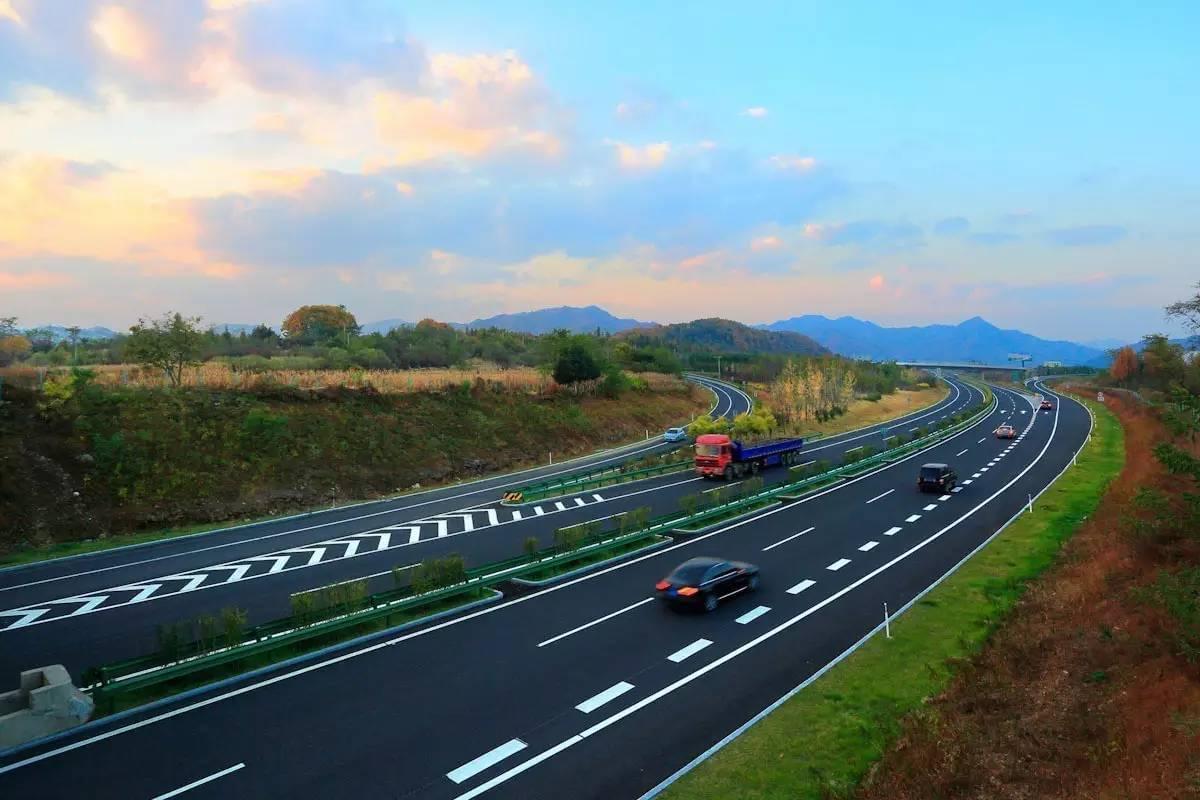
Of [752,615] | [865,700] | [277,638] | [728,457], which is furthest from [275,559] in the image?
[728,457]

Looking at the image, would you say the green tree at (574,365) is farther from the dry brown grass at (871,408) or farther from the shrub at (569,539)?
the shrub at (569,539)

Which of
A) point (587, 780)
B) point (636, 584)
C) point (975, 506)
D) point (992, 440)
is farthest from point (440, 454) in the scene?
point (992, 440)

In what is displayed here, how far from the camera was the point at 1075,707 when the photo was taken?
12.2 meters

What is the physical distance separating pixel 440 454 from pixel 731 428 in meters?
22.2

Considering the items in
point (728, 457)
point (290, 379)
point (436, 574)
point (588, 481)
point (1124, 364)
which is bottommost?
point (588, 481)

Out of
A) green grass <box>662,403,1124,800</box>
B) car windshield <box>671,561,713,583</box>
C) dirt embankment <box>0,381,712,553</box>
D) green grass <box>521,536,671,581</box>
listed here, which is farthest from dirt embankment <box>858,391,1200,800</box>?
dirt embankment <box>0,381,712,553</box>

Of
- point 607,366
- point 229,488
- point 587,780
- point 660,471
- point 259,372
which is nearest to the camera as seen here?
point 587,780

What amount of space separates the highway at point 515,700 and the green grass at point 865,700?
2.05ft

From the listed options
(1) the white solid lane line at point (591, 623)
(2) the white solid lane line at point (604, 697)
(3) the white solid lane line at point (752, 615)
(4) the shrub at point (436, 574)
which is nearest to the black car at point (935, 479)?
(3) the white solid lane line at point (752, 615)

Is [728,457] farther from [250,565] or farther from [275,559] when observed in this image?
[250,565]

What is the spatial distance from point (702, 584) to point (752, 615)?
1.58 metres

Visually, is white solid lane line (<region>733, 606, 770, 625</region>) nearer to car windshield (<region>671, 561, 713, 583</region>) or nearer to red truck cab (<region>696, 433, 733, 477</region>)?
car windshield (<region>671, 561, 713, 583</region>)

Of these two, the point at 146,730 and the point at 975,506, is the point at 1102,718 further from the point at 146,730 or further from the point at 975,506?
the point at 975,506

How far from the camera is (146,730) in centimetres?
1187
